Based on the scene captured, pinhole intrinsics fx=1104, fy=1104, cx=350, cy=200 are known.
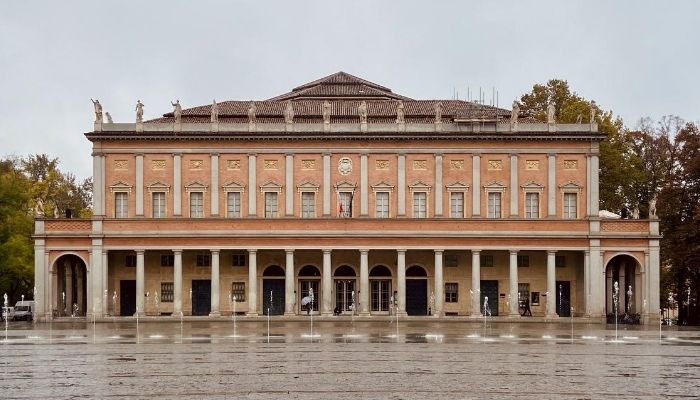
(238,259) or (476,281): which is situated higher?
(238,259)

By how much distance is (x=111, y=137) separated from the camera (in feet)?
211

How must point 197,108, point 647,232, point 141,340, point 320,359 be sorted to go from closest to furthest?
point 320,359 < point 141,340 < point 647,232 < point 197,108

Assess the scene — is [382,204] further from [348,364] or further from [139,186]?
[348,364]

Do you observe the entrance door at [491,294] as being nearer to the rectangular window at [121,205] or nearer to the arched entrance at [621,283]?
the arched entrance at [621,283]

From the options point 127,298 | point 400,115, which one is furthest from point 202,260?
point 400,115

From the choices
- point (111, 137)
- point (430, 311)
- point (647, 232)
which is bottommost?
point (430, 311)

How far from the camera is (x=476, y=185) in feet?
212

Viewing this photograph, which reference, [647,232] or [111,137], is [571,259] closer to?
[647,232]

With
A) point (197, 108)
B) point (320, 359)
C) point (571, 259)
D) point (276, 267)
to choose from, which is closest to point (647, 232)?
point (571, 259)

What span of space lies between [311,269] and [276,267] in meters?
2.10

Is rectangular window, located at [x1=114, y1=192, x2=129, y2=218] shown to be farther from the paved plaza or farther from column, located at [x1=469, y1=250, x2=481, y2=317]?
column, located at [x1=469, y1=250, x2=481, y2=317]

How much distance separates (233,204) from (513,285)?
16.9m

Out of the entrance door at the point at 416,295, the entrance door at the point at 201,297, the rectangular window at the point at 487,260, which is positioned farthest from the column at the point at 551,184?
the entrance door at the point at 201,297

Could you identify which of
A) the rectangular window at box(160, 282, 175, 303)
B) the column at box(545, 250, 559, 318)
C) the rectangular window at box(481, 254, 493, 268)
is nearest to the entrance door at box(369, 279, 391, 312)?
the rectangular window at box(481, 254, 493, 268)
